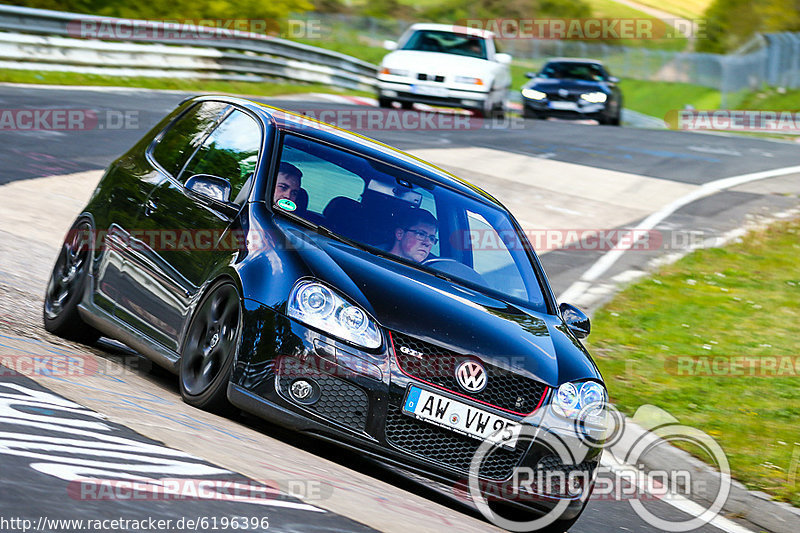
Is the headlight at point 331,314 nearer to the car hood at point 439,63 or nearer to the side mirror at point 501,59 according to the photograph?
the car hood at point 439,63

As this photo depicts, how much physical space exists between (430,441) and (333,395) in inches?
18.1

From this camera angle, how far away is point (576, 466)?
555 cm

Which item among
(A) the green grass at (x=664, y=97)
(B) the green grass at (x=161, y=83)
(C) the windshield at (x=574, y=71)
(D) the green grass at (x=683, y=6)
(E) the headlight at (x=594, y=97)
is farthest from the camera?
(D) the green grass at (x=683, y=6)

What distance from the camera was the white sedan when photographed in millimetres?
23172

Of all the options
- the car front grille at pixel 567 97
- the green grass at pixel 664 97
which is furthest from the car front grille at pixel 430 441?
the green grass at pixel 664 97

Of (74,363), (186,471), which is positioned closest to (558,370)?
(186,471)

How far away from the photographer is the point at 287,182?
20.7ft

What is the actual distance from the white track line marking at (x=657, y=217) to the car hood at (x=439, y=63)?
581 cm

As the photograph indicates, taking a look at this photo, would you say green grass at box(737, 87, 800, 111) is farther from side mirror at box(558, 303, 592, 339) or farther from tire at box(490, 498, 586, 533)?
tire at box(490, 498, 586, 533)

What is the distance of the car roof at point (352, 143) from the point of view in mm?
6625

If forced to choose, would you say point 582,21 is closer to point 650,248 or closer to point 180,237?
point 650,248

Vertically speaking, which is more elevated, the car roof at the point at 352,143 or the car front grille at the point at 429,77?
the car roof at the point at 352,143

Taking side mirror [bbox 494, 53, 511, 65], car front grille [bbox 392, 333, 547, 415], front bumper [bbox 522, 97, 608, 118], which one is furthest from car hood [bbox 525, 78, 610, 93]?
car front grille [bbox 392, 333, 547, 415]

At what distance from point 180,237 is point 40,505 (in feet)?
9.23
